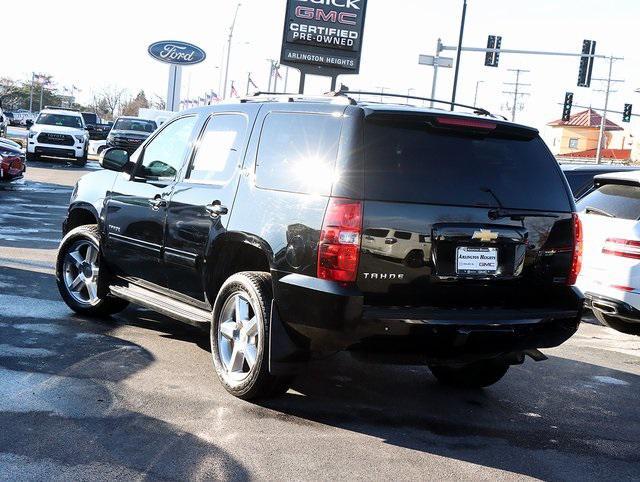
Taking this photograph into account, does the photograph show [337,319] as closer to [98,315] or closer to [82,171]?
[98,315]

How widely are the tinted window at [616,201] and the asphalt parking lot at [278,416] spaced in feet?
4.75

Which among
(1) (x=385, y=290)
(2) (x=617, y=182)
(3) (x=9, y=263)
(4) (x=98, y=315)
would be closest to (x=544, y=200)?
(1) (x=385, y=290)

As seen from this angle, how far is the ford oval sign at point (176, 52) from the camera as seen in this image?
48688mm

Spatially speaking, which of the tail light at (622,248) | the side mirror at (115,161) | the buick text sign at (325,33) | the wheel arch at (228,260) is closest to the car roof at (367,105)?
the wheel arch at (228,260)

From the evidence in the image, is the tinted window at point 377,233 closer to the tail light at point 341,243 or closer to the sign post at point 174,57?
the tail light at point 341,243

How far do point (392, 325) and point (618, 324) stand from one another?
4.98 meters

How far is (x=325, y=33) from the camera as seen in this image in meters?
34.6

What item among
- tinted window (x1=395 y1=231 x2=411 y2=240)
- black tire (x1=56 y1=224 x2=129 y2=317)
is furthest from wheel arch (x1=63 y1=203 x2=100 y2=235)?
tinted window (x1=395 y1=231 x2=411 y2=240)

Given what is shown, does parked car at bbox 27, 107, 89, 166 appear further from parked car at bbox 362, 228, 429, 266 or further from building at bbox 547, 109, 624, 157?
building at bbox 547, 109, 624, 157

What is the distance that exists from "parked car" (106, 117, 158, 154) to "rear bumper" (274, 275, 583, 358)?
2719 centimetres

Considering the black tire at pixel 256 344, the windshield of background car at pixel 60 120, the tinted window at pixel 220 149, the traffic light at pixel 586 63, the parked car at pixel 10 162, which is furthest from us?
the traffic light at pixel 586 63

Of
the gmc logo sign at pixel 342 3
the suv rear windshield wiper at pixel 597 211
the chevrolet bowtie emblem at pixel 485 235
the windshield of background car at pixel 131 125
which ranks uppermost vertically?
the gmc logo sign at pixel 342 3

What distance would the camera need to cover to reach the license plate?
475 cm

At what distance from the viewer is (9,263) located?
9555mm
